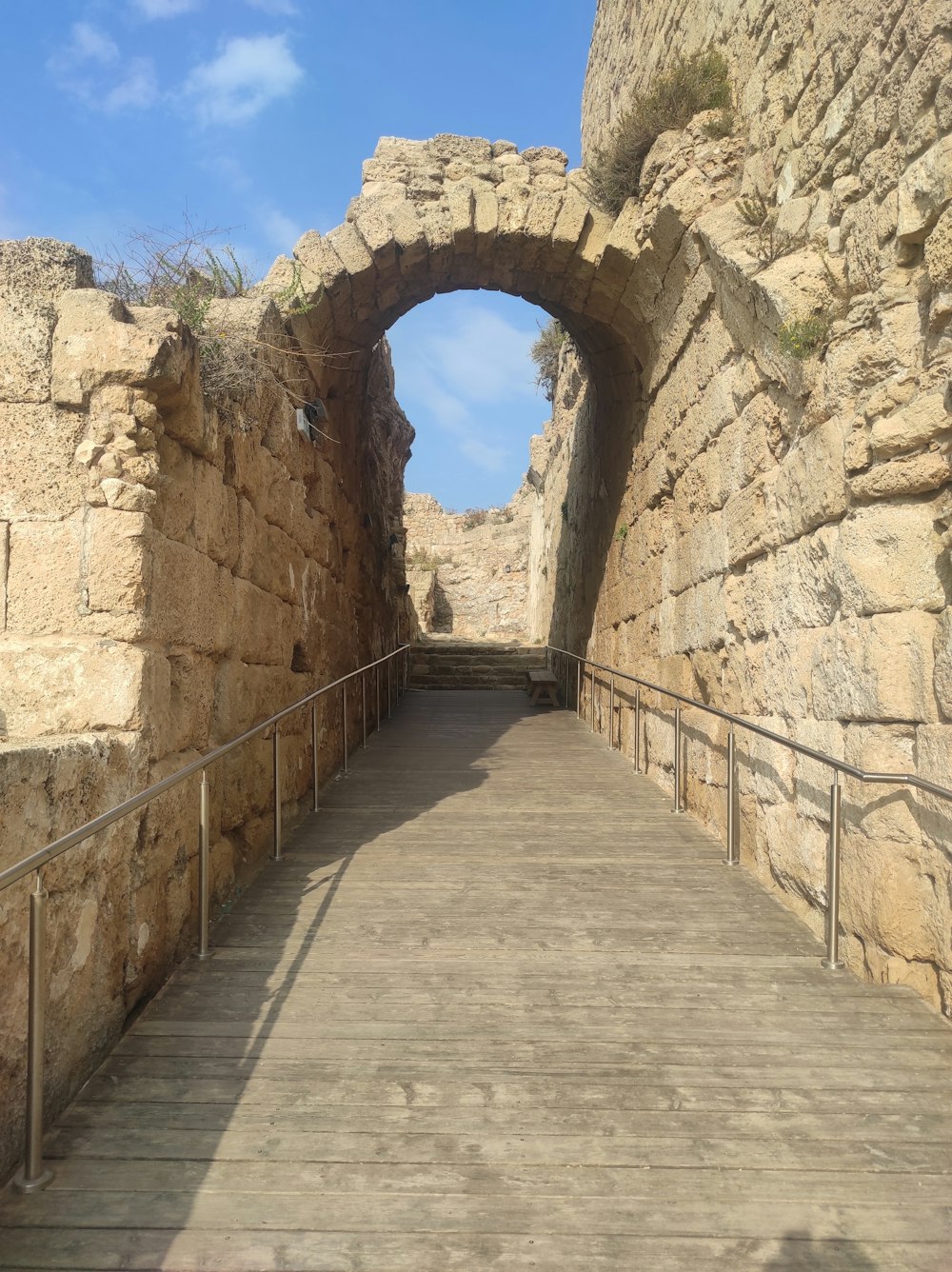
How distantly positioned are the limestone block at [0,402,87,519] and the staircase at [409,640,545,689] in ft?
31.8

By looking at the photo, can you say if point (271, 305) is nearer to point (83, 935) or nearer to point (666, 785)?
point (83, 935)

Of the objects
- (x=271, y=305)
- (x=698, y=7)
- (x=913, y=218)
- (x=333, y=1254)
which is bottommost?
(x=333, y=1254)

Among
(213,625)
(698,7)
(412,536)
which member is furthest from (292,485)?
(412,536)

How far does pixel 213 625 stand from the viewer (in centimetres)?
411

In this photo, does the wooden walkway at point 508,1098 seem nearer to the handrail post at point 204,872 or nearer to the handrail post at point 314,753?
the handrail post at point 204,872

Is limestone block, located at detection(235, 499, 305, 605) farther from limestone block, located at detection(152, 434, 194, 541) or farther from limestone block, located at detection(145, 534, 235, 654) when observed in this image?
limestone block, located at detection(152, 434, 194, 541)

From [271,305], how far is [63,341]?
2133 millimetres

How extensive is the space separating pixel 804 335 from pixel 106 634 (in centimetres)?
342

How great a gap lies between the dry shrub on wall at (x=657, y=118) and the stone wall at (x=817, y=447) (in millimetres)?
150

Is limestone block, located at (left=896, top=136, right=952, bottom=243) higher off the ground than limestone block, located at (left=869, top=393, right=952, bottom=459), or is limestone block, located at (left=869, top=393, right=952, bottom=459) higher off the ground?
limestone block, located at (left=896, top=136, right=952, bottom=243)

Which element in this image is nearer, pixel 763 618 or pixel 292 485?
pixel 763 618

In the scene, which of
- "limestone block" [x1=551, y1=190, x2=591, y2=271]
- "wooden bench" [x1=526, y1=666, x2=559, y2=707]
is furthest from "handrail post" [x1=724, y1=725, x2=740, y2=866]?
"wooden bench" [x1=526, y1=666, x2=559, y2=707]

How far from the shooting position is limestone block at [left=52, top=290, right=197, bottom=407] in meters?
3.27

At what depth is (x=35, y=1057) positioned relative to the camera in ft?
7.34
